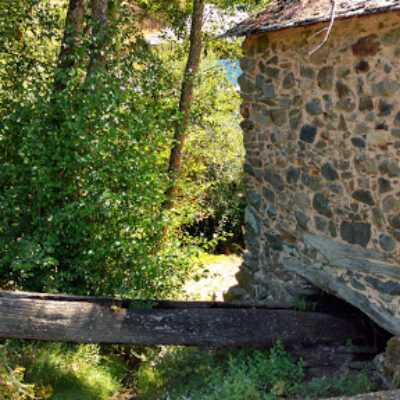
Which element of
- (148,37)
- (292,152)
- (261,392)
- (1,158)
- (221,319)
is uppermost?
(148,37)

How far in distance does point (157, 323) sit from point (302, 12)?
335 centimetres

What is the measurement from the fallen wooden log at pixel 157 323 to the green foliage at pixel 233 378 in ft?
0.84

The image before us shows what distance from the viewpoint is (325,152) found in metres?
4.67

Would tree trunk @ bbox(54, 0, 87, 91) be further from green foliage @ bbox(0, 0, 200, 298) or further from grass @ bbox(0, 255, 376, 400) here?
grass @ bbox(0, 255, 376, 400)

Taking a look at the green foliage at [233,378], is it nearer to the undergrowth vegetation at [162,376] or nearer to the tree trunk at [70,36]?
the undergrowth vegetation at [162,376]

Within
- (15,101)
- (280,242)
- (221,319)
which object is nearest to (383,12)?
(280,242)

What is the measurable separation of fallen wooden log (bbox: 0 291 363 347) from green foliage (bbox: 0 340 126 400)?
46cm

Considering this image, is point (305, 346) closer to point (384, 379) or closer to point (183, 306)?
point (384, 379)

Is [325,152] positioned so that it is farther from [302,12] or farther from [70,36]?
[70,36]

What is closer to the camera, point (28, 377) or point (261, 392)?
point (261, 392)

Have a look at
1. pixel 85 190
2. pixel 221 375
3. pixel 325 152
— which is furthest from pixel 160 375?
pixel 325 152

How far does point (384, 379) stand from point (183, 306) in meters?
2.10

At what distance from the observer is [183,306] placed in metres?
5.18

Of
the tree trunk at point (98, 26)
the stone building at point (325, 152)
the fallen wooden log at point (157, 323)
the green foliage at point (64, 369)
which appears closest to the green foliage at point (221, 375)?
the fallen wooden log at point (157, 323)
